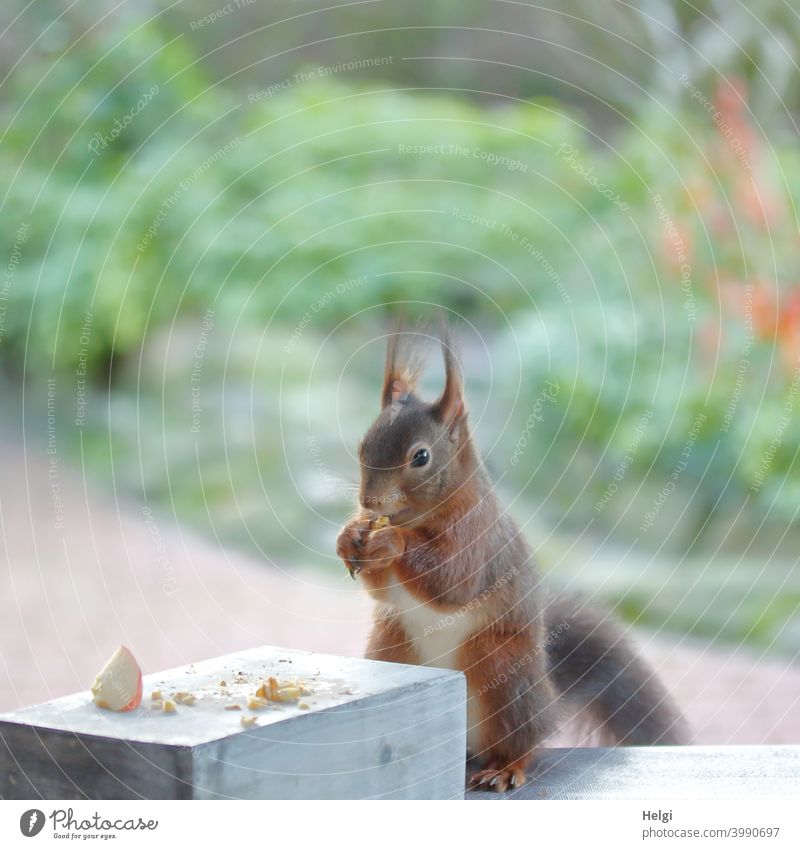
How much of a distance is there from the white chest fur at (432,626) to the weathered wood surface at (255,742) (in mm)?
65

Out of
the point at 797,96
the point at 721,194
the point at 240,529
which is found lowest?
the point at 240,529

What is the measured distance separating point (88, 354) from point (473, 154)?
1044mm

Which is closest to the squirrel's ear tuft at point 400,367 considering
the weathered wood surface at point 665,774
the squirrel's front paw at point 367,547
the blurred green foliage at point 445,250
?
the squirrel's front paw at point 367,547

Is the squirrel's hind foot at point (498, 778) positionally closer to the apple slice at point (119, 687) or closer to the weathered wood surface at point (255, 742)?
the weathered wood surface at point (255, 742)

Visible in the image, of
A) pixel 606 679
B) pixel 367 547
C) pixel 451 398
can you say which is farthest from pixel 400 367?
pixel 606 679

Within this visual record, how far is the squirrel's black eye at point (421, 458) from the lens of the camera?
0.93 metres

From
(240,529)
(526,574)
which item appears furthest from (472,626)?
(240,529)

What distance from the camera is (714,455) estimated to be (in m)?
2.62

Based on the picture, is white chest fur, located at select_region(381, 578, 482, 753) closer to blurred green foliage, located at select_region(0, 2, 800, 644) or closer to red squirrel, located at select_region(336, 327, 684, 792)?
red squirrel, located at select_region(336, 327, 684, 792)

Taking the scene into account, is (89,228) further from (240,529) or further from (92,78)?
(240,529)

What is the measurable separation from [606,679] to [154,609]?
150cm

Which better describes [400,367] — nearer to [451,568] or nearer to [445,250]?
[451,568]

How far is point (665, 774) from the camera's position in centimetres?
105

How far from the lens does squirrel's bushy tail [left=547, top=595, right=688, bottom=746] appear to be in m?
1.13
